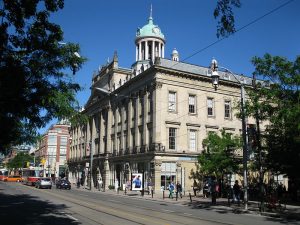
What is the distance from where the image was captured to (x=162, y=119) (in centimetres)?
4569

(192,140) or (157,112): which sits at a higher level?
(157,112)

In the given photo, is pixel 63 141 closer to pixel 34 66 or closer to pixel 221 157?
pixel 221 157

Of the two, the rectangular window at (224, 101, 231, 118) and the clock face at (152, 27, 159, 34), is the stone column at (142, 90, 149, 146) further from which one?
the clock face at (152, 27, 159, 34)

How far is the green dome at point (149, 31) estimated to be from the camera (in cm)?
6500

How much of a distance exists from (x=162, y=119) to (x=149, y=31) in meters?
24.4

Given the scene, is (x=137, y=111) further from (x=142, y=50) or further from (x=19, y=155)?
(x=19, y=155)

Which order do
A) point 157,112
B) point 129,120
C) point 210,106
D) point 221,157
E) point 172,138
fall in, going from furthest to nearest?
point 129,120 → point 210,106 → point 172,138 → point 157,112 → point 221,157

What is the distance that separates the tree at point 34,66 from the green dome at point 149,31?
53.6 metres

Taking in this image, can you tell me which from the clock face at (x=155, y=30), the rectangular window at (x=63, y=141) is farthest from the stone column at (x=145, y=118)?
the rectangular window at (x=63, y=141)

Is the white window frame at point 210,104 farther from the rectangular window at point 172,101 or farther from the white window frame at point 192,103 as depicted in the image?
the rectangular window at point 172,101

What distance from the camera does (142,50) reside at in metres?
65.9

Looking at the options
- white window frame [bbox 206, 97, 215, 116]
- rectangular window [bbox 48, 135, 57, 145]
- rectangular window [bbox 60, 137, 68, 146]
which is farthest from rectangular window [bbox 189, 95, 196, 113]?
rectangular window [bbox 48, 135, 57, 145]

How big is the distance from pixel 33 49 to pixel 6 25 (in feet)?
4.94

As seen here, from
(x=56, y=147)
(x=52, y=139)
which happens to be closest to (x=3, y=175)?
(x=56, y=147)
